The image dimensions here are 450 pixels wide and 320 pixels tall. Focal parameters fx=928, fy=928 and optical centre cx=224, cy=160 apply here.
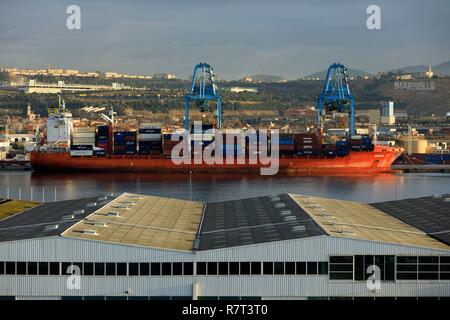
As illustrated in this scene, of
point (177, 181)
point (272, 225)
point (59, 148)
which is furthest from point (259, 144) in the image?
point (272, 225)

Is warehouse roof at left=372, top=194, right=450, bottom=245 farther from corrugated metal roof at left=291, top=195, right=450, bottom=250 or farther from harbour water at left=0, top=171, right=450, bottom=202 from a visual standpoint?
harbour water at left=0, top=171, right=450, bottom=202

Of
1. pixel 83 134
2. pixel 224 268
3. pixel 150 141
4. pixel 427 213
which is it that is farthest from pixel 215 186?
pixel 224 268

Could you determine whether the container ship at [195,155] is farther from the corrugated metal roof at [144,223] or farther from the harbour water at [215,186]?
the corrugated metal roof at [144,223]

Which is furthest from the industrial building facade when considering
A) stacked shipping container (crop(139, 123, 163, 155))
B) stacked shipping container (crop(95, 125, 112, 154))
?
stacked shipping container (crop(95, 125, 112, 154))

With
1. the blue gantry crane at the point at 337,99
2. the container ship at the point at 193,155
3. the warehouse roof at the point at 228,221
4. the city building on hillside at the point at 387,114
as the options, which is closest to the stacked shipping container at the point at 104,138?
the container ship at the point at 193,155

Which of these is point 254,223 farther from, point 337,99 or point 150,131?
point 337,99

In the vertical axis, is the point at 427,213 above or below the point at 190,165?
above
